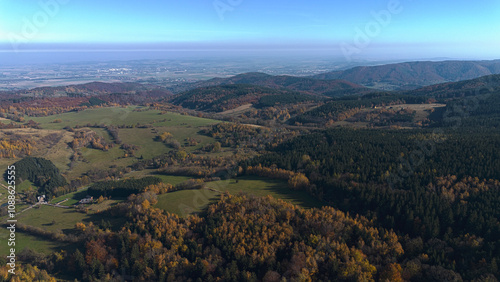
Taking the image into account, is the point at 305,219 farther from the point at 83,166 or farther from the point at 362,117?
the point at 362,117

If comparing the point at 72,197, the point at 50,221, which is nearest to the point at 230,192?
the point at 50,221

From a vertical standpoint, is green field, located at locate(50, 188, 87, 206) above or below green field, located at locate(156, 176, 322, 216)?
below

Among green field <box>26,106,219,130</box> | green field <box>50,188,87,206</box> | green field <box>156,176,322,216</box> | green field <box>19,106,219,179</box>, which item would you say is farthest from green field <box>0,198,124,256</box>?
green field <box>26,106,219,130</box>

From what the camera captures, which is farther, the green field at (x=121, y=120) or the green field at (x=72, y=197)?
the green field at (x=121, y=120)

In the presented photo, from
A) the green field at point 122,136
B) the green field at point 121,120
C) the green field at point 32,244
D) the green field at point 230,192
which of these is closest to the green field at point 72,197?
the green field at point 32,244

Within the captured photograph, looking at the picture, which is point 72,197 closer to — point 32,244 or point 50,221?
point 50,221

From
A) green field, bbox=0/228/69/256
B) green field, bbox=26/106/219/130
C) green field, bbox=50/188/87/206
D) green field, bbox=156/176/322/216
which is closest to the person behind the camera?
green field, bbox=0/228/69/256

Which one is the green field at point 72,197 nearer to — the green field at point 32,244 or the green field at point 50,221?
the green field at point 50,221

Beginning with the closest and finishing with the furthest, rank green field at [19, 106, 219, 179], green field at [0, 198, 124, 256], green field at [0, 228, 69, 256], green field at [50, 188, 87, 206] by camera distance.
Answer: green field at [0, 228, 69, 256] < green field at [0, 198, 124, 256] < green field at [50, 188, 87, 206] < green field at [19, 106, 219, 179]

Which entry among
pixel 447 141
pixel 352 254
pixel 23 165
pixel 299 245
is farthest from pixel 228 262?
pixel 23 165

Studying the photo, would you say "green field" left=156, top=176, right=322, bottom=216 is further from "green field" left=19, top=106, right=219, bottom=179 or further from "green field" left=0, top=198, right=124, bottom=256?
"green field" left=19, top=106, right=219, bottom=179
